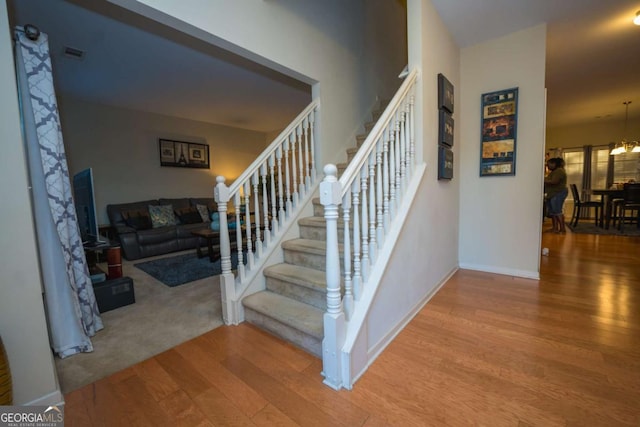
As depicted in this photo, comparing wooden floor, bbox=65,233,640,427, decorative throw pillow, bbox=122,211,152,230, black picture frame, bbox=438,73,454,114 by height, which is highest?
black picture frame, bbox=438,73,454,114

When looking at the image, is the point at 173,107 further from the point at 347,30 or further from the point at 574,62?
the point at 574,62

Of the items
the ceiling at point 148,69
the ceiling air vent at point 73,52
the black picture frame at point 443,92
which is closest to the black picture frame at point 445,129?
the black picture frame at point 443,92

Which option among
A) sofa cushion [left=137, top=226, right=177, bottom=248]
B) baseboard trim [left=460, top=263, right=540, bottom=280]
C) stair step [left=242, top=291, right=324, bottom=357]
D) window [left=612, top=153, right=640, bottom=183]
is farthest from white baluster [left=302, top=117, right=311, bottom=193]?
window [left=612, top=153, right=640, bottom=183]

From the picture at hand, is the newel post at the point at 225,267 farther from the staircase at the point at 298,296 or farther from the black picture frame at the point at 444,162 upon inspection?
the black picture frame at the point at 444,162

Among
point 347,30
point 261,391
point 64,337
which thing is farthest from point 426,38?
point 64,337

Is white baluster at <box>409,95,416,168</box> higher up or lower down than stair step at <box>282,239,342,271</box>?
higher up

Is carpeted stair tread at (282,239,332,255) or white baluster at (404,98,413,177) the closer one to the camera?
white baluster at (404,98,413,177)

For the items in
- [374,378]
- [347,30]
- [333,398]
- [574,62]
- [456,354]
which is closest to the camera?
[333,398]

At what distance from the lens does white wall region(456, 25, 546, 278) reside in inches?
110

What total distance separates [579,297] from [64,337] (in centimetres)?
400

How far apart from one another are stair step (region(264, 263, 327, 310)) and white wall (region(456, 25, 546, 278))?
220cm

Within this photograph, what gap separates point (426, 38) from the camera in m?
2.20

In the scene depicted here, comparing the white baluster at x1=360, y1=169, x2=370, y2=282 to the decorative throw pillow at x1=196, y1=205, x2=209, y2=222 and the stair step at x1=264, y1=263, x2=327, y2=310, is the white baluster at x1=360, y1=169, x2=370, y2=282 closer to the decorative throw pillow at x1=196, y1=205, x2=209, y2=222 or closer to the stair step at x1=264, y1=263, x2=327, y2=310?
the stair step at x1=264, y1=263, x2=327, y2=310

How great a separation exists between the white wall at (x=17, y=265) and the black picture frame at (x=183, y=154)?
15.2 ft
